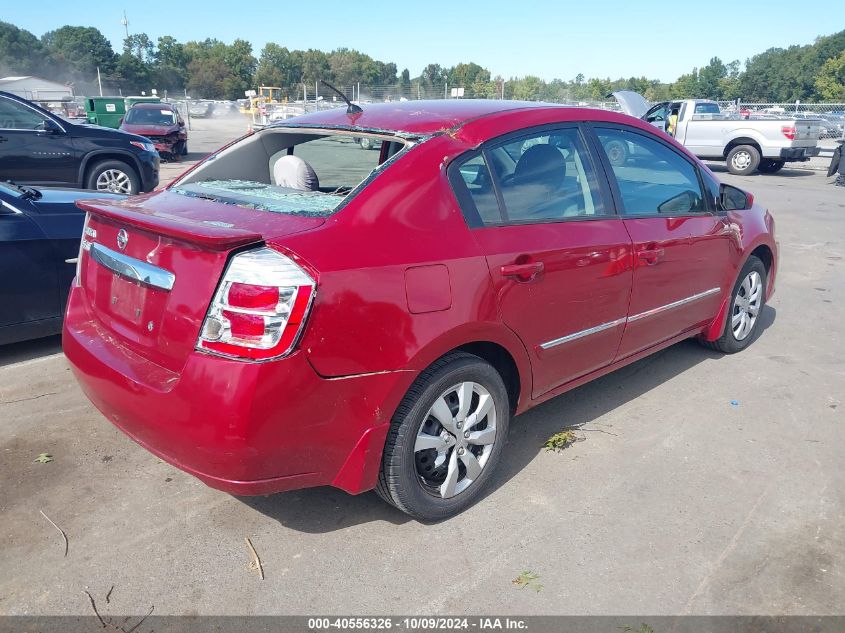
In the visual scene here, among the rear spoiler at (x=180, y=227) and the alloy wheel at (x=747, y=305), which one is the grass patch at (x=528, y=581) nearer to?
the rear spoiler at (x=180, y=227)

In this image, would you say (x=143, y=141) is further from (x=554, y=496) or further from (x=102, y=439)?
(x=554, y=496)

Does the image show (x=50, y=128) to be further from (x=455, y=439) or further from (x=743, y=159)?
(x=743, y=159)

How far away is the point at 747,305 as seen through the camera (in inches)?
200

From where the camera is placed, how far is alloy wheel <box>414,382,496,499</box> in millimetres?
2895

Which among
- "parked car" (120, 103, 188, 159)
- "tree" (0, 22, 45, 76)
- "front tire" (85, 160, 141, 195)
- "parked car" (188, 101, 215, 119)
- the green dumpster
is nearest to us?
"front tire" (85, 160, 141, 195)

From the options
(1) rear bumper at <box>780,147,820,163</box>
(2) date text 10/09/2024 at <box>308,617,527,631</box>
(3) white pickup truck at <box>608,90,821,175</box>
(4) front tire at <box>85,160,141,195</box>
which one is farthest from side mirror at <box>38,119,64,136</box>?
(1) rear bumper at <box>780,147,820,163</box>

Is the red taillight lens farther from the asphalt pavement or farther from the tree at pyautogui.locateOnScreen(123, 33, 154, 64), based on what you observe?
the tree at pyautogui.locateOnScreen(123, 33, 154, 64)

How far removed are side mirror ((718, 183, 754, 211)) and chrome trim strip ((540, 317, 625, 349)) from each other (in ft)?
4.75

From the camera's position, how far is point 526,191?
10.6 ft

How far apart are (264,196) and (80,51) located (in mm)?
116446

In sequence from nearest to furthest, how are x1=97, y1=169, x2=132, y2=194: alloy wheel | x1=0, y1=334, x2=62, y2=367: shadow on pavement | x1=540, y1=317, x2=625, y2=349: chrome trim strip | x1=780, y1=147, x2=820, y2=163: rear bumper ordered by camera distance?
1. x1=540, y1=317, x2=625, y2=349: chrome trim strip
2. x1=0, y1=334, x2=62, y2=367: shadow on pavement
3. x1=97, y1=169, x2=132, y2=194: alloy wheel
4. x1=780, y1=147, x2=820, y2=163: rear bumper

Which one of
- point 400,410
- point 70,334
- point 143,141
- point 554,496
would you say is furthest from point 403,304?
point 143,141

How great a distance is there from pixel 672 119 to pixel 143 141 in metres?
14.6

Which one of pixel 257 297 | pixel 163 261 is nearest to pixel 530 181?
pixel 257 297
